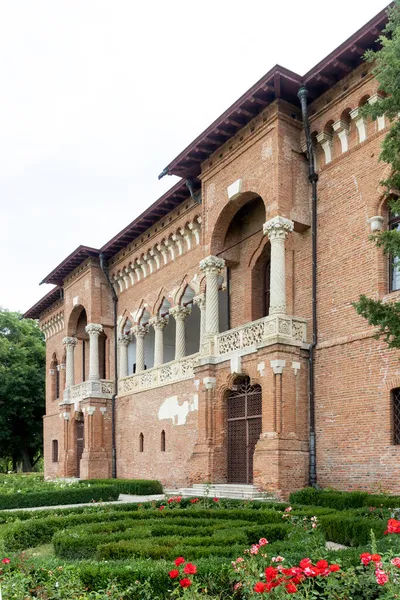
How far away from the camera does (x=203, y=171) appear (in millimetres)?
18500

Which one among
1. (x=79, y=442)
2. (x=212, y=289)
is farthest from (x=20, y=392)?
(x=212, y=289)

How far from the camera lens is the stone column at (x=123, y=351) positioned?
25.5 m

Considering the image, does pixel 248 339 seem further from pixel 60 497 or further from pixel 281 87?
pixel 60 497

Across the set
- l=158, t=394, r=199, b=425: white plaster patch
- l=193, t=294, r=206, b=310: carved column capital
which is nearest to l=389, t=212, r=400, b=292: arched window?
l=193, t=294, r=206, b=310: carved column capital

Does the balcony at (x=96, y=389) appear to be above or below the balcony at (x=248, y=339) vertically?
below

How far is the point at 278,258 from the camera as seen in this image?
1523 cm

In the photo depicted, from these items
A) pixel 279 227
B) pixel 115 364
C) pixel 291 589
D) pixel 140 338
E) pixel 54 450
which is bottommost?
pixel 54 450

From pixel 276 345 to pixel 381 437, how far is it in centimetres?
301

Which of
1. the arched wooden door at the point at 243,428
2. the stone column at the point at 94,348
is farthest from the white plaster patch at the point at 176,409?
the stone column at the point at 94,348

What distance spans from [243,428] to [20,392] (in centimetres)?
2536

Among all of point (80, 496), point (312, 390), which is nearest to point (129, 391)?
point (80, 496)

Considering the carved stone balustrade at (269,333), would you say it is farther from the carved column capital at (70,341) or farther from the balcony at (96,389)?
the carved column capital at (70,341)

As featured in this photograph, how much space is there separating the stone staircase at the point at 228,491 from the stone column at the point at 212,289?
4.02m

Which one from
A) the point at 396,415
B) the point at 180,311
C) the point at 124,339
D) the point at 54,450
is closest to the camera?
the point at 396,415
